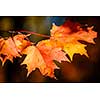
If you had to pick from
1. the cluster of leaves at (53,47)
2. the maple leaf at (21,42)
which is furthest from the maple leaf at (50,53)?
the maple leaf at (21,42)

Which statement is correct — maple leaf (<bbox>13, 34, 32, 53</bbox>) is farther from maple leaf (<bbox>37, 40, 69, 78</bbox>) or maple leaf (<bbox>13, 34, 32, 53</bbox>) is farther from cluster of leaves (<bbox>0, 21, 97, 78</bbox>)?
maple leaf (<bbox>37, 40, 69, 78</bbox>)

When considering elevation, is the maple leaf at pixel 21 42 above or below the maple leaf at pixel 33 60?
above

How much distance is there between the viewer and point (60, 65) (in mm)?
1910

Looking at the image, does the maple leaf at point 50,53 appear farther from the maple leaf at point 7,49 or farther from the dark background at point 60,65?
the maple leaf at point 7,49

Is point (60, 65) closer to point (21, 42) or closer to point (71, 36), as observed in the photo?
point (71, 36)

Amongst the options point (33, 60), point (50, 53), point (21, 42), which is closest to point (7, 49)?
point (21, 42)

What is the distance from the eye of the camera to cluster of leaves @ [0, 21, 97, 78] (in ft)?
6.27

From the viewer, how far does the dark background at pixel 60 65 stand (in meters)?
1.90

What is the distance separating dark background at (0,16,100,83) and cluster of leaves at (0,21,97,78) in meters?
0.04

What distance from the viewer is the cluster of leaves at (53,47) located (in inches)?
75.2

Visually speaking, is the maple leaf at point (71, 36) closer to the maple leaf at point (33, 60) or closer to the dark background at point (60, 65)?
the dark background at point (60, 65)

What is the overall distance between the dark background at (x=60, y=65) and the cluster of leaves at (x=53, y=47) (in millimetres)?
40
